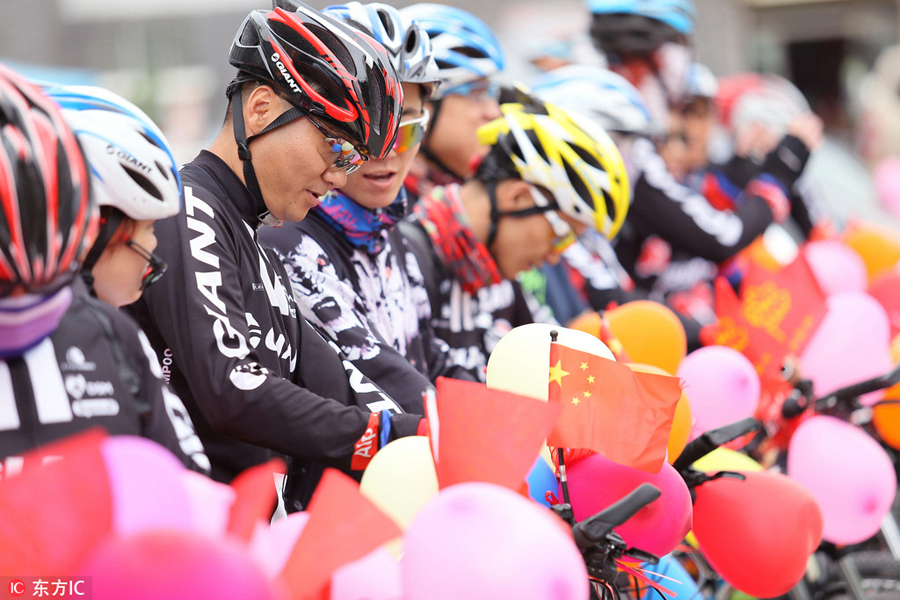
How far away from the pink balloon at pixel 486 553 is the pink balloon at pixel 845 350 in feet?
8.27

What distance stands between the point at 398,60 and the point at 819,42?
2109 centimetres

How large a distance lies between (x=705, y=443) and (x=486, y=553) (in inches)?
43.7

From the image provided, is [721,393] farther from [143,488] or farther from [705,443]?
[143,488]

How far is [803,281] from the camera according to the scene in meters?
4.12

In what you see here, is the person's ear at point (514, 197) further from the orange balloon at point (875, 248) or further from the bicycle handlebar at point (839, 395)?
the orange balloon at point (875, 248)

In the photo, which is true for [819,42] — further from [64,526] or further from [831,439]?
[64,526]

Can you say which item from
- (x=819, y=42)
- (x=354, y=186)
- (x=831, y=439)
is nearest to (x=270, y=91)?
(x=354, y=186)

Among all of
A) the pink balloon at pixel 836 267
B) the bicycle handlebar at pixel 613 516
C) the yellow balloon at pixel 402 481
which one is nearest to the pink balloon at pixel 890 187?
the pink balloon at pixel 836 267

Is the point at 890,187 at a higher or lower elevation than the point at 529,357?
lower

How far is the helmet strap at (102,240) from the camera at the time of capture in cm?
210

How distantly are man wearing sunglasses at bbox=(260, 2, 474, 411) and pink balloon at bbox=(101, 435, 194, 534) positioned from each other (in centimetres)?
135

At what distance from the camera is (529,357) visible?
2477 mm

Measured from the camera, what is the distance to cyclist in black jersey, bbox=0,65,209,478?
1785 mm

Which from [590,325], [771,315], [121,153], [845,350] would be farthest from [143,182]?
[845,350]
